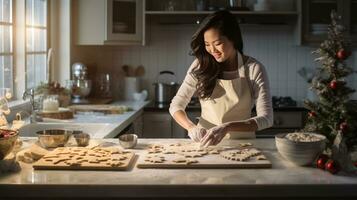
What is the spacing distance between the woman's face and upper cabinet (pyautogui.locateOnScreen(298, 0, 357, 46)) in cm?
214

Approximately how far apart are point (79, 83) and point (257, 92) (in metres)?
2.27

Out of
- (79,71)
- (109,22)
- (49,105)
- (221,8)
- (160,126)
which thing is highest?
(221,8)

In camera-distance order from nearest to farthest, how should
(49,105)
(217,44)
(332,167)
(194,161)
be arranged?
1. (332,167)
2. (194,161)
3. (217,44)
4. (49,105)

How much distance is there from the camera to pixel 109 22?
4.54 metres

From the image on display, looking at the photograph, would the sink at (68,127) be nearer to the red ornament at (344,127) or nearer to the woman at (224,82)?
the woman at (224,82)

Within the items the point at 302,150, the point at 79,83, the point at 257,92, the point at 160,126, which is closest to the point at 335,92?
the point at 302,150

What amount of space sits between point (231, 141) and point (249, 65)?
17.9 inches

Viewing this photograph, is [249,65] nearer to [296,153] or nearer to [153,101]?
[296,153]

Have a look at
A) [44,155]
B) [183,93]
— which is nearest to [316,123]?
[183,93]

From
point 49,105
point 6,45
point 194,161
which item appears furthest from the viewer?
point 49,105

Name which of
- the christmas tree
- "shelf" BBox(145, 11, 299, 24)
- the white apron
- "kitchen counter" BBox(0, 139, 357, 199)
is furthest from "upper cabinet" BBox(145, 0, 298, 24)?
"kitchen counter" BBox(0, 139, 357, 199)

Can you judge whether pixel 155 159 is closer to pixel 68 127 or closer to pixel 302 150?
pixel 302 150

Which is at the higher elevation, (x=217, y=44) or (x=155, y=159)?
(x=217, y=44)

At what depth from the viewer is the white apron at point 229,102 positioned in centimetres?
279
